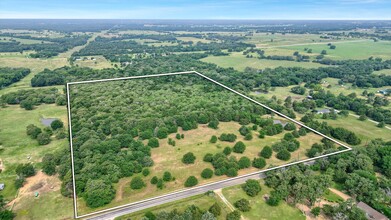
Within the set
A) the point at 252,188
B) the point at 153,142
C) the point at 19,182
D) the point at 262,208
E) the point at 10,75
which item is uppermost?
the point at 10,75

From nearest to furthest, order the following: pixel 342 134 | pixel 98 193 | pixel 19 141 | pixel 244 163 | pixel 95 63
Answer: pixel 98 193 < pixel 244 163 < pixel 19 141 < pixel 342 134 < pixel 95 63

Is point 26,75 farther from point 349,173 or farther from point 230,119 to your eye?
point 349,173

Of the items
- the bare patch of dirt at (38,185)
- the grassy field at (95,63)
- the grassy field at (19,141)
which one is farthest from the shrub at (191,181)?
the grassy field at (95,63)

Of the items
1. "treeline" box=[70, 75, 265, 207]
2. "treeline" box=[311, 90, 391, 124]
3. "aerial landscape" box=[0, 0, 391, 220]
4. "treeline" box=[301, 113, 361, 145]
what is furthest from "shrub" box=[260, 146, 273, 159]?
"treeline" box=[311, 90, 391, 124]

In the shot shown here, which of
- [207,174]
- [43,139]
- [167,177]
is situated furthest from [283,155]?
[43,139]

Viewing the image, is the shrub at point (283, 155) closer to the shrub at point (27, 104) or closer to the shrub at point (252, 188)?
the shrub at point (252, 188)

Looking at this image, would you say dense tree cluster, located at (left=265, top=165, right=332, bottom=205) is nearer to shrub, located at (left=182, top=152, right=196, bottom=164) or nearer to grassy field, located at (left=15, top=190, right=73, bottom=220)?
shrub, located at (left=182, top=152, right=196, bottom=164)

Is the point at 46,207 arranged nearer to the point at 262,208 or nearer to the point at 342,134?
the point at 262,208
